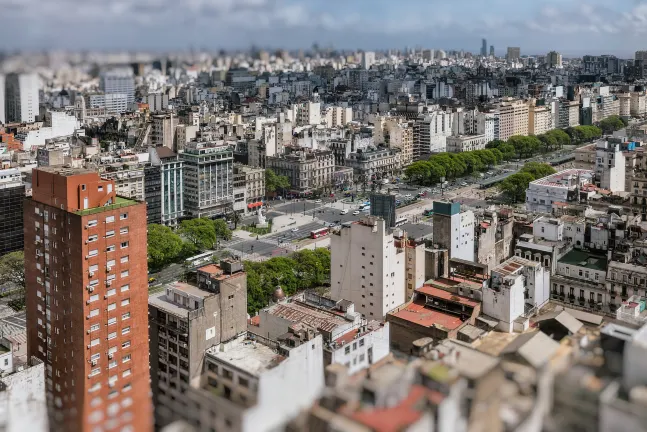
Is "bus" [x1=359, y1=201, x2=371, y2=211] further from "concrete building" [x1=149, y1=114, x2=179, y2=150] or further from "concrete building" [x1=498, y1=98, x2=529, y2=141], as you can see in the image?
"concrete building" [x1=498, y1=98, x2=529, y2=141]

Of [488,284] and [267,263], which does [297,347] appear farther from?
[267,263]

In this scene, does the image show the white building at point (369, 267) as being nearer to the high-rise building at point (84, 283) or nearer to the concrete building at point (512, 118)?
the high-rise building at point (84, 283)

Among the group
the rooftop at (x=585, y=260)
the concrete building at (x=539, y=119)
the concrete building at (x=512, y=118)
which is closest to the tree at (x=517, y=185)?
the rooftop at (x=585, y=260)

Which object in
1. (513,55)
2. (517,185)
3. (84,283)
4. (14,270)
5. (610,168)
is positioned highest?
(513,55)

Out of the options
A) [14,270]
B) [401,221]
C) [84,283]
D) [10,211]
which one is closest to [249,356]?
[84,283]

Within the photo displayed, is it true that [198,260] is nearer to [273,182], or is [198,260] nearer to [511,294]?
[273,182]

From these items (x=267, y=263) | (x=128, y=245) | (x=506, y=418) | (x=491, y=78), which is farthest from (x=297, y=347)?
(x=491, y=78)

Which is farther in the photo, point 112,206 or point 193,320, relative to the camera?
point 193,320

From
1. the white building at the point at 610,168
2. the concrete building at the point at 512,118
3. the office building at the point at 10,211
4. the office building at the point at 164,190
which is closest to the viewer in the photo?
the office building at the point at 10,211
